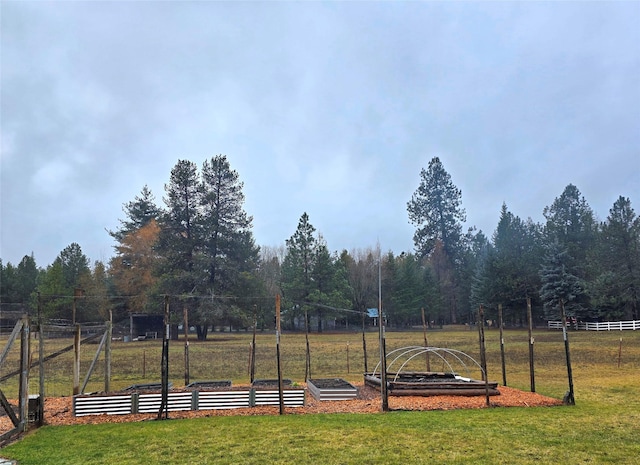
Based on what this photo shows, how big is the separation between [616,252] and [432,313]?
71.7ft

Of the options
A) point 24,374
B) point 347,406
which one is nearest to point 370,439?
point 347,406

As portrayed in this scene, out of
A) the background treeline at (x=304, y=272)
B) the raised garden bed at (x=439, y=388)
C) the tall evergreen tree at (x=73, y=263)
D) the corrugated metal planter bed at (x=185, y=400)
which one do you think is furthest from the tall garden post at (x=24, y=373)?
the tall evergreen tree at (x=73, y=263)

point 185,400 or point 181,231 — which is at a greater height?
point 181,231

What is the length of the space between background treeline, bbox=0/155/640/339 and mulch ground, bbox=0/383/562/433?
24381 millimetres

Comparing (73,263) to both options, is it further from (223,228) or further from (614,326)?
(614,326)

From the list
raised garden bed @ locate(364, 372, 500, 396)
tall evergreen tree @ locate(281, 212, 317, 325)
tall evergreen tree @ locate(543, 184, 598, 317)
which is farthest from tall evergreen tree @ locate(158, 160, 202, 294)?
tall evergreen tree @ locate(543, 184, 598, 317)

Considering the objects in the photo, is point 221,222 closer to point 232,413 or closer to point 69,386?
point 69,386

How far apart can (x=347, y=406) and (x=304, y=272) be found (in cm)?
3940

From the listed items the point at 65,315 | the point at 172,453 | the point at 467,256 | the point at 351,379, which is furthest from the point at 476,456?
the point at 467,256

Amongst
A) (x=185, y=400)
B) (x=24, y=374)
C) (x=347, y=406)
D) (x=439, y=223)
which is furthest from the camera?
(x=439, y=223)

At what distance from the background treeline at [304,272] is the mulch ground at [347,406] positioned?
80.0ft

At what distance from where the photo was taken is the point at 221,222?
44.3m

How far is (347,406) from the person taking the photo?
11891mm

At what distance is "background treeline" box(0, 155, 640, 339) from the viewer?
1654 inches
